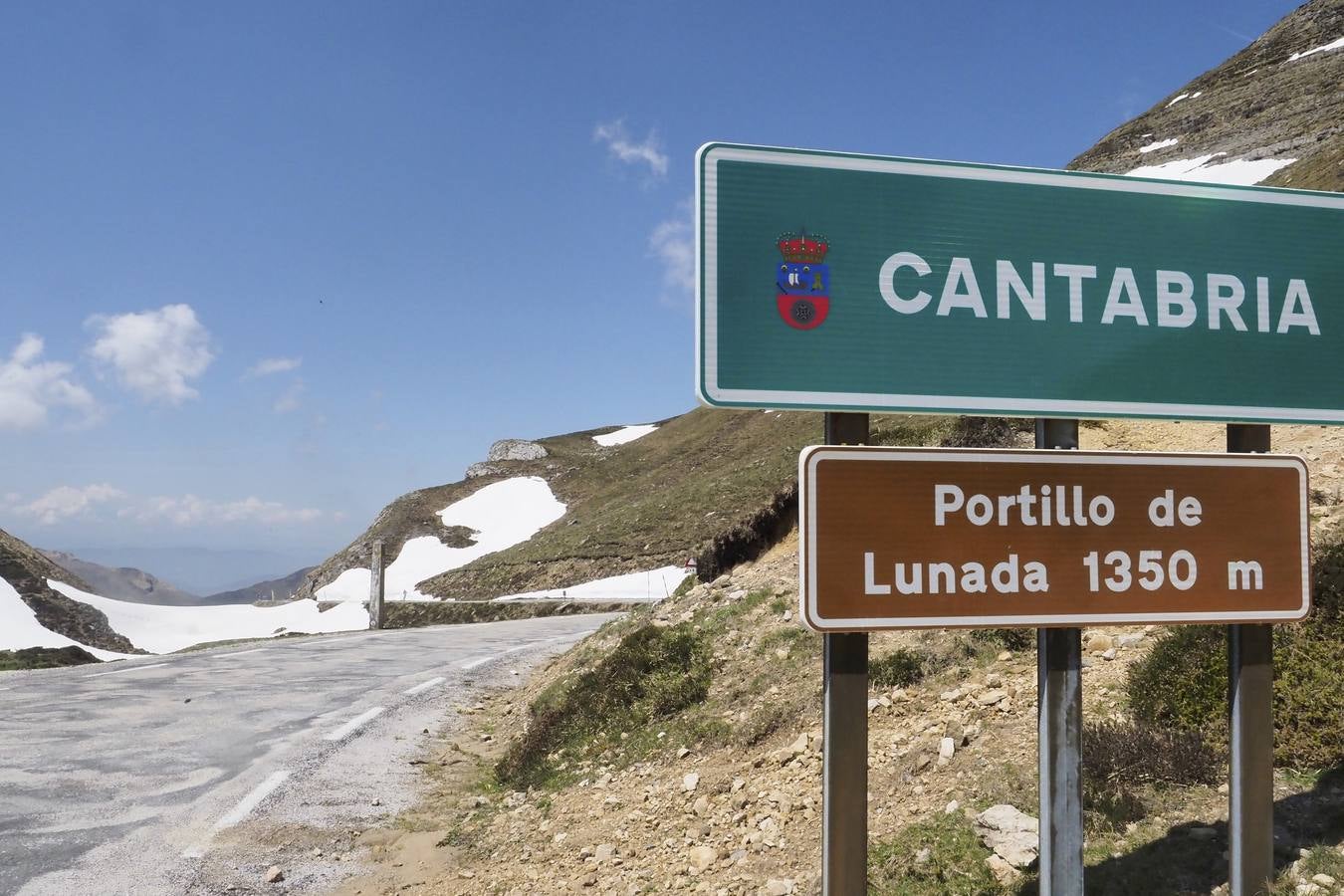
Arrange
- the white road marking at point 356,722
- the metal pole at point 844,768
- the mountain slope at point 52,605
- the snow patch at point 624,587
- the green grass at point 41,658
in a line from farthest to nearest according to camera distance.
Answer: the mountain slope at point 52,605, the snow patch at point 624,587, the green grass at point 41,658, the white road marking at point 356,722, the metal pole at point 844,768

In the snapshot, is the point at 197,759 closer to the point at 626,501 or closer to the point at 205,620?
the point at 205,620

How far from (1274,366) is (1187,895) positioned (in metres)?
2.40

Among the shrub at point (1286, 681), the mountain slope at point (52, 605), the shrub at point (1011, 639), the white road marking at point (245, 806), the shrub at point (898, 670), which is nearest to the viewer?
the shrub at point (1286, 681)

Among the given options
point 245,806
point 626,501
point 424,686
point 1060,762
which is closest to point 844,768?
point 1060,762

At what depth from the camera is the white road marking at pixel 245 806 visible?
6.97 meters

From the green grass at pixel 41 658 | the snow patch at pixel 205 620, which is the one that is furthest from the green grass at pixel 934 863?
the snow patch at pixel 205 620

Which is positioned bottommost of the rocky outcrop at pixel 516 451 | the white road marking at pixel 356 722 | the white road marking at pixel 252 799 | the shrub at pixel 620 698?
the white road marking at pixel 356 722

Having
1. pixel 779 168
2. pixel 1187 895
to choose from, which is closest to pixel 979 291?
pixel 779 168

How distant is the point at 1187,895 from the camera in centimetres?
409

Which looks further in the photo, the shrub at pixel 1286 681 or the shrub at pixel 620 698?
the shrub at pixel 620 698

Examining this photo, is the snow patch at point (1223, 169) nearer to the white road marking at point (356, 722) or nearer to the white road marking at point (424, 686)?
the white road marking at point (424, 686)

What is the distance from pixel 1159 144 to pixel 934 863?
7145 cm

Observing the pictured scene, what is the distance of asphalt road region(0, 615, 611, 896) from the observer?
265 inches

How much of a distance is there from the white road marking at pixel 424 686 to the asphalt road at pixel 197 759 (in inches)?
2.5
